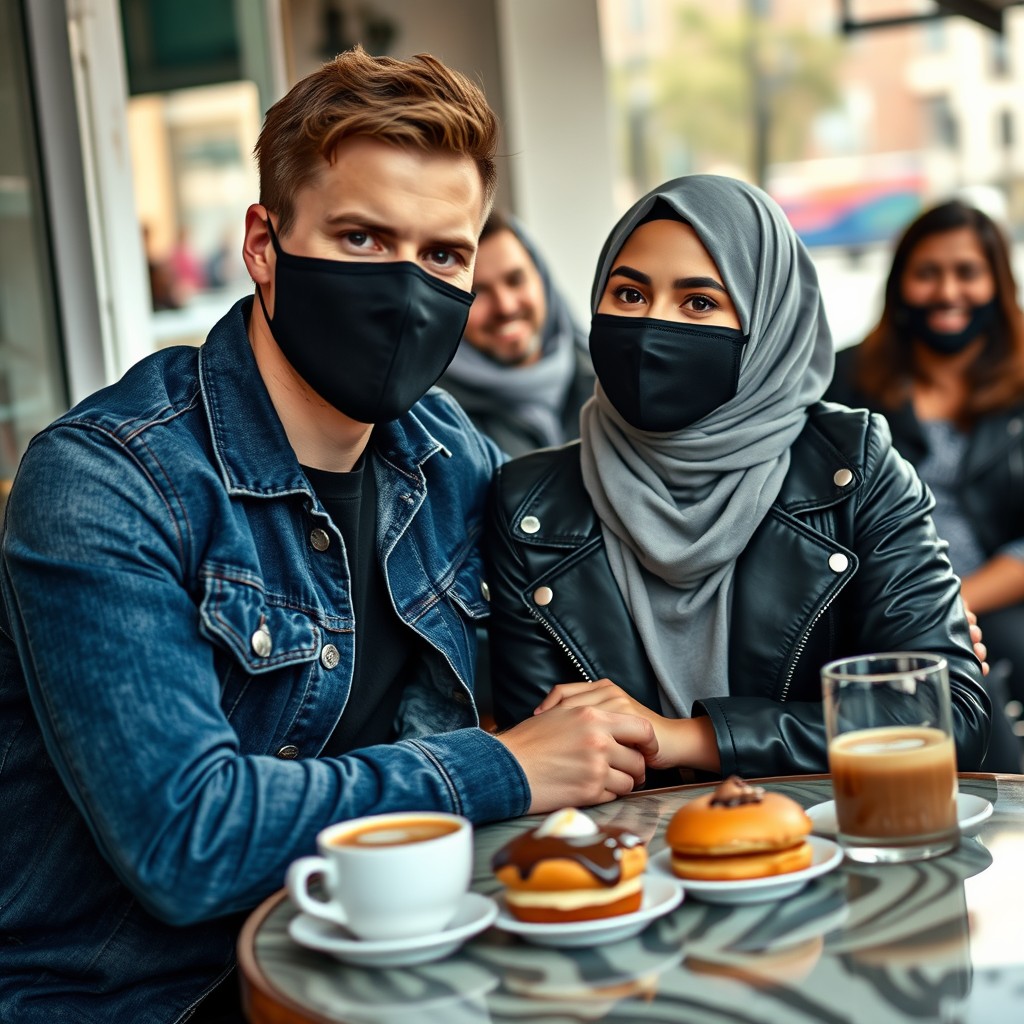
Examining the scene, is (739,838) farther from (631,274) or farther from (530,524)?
(631,274)

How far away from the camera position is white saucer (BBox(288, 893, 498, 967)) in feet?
3.29

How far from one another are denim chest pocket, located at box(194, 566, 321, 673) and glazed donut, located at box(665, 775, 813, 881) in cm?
49

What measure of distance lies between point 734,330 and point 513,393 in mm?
2020

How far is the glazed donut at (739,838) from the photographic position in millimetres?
1099

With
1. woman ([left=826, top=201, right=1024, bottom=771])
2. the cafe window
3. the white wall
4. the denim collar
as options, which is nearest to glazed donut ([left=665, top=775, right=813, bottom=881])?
the denim collar

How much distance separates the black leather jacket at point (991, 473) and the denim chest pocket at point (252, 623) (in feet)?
6.98

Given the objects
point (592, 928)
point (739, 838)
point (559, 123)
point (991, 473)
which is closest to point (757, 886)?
point (739, 838)

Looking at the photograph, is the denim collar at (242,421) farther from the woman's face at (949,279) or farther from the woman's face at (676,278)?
the woman's face at (949,279)

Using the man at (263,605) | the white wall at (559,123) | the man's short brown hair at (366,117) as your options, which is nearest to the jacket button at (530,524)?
the man at (263,605)

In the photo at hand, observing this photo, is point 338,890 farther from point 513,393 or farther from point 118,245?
point 513,393

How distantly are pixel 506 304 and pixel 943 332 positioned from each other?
1.10 meters

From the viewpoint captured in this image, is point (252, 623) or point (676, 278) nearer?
point (252, 623)

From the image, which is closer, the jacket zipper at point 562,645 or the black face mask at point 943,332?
the jacket zipper at point 562,645

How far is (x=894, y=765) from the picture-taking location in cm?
113
